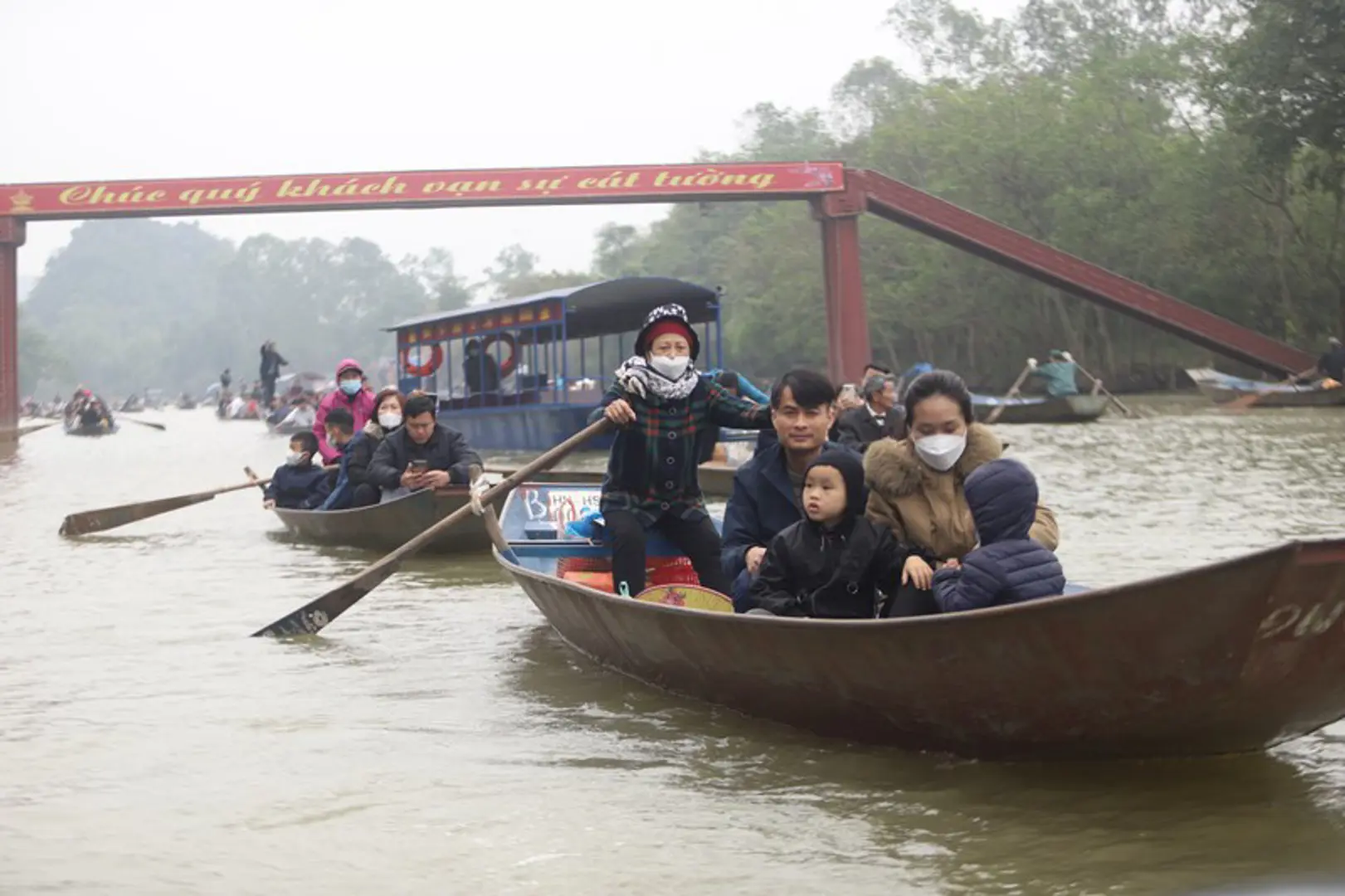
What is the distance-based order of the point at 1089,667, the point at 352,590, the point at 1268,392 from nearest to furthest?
the point at 1089,667 < the point at 352,590 < the point at 1268,392

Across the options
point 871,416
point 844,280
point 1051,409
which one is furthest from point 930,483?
point 844,280

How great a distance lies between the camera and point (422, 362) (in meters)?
26.2

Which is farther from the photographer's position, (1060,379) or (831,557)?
(1060,379)

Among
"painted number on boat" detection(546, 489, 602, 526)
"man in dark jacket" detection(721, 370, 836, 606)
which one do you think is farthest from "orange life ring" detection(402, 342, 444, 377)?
"man in dark jacket" detection(721, 370, 836, 606)

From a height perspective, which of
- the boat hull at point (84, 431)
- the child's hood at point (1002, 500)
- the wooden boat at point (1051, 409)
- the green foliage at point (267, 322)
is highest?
the green foliage at point (267, 322)

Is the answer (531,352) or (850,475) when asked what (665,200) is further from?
(850,475)

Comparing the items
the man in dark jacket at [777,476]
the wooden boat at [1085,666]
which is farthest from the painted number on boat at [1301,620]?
the man in dark jacket at [777,476]

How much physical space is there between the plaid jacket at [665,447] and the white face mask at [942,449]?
1607 millimetres

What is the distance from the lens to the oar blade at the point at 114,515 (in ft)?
42.4

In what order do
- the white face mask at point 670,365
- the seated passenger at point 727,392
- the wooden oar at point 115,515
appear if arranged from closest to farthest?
1. the white face mask at point 670,365
2. the seated passenger at point 727,392
3. the wooden oar at point 115,515

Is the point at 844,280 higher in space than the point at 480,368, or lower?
higher

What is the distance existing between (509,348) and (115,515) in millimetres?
11275

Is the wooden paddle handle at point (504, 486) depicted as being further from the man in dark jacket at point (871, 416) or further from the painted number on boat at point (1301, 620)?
the painted number on boat at point (1301, 620)

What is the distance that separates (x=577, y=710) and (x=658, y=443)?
3.77 ft
